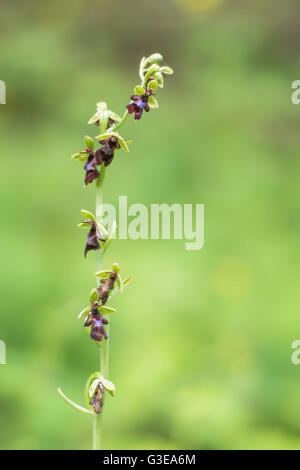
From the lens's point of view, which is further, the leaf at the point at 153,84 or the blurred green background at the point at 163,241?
the blurred green background at the point at 163,241

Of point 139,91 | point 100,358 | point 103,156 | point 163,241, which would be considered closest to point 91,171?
point 103,156

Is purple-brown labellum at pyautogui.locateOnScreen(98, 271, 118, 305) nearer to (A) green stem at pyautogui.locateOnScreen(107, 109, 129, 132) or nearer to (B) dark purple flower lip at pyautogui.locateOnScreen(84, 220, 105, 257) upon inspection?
(B) dark purple flower lip at pyautogui.locateOnScreen(84, 220, 105, 257)

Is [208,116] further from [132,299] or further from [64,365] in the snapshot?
[64,365]

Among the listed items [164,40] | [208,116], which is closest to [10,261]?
[208,116]

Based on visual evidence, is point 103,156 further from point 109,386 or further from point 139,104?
point 109,386

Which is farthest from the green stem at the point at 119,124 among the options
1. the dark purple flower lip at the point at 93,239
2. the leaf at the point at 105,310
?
the leaf at the point at 105,310

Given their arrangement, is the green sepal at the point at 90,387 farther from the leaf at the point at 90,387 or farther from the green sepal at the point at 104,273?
the green sepal at the point at 104,273

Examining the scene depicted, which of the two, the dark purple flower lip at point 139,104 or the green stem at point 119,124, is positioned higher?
the dark purple flower lip at point 139,104

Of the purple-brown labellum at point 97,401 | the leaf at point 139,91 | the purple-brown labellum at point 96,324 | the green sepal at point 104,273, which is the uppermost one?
the leaf at point 139,91

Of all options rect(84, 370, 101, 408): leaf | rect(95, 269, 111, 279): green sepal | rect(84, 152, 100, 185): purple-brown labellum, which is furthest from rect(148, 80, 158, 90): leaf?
rect(84, 370, 101, 408): leaf
